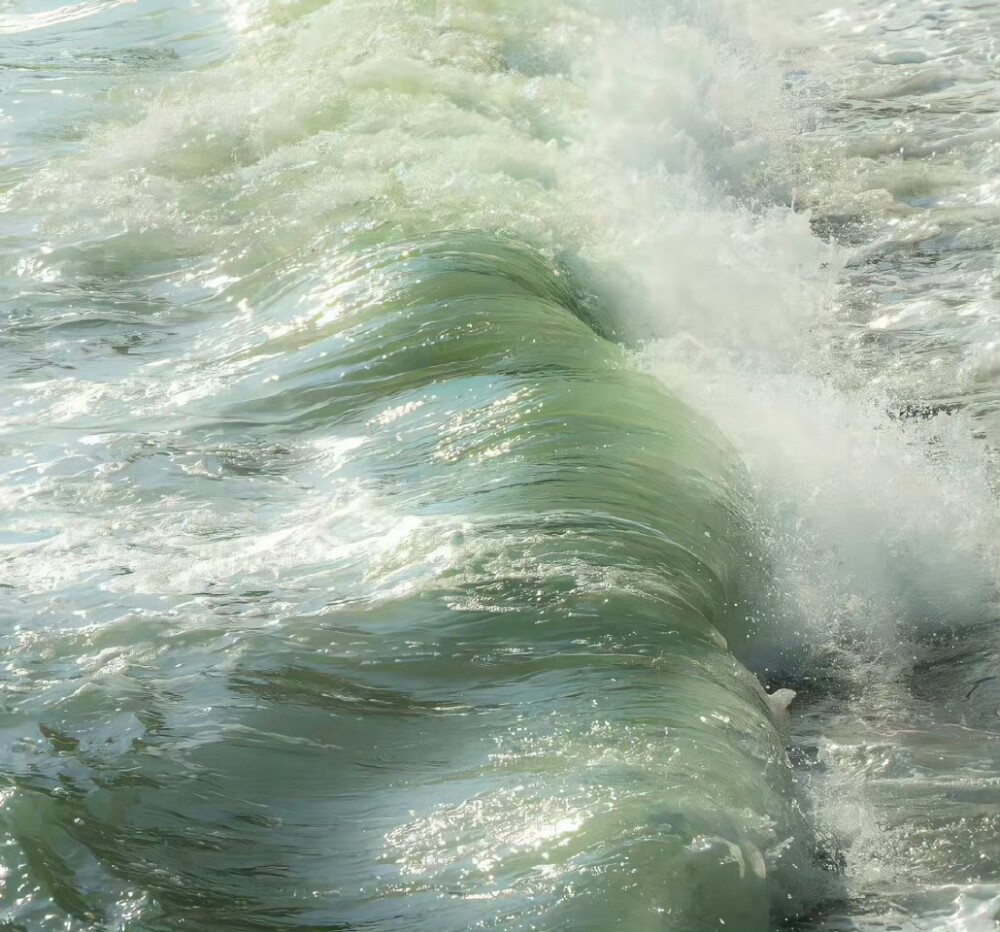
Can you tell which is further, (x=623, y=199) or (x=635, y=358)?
(x=623, y=199)

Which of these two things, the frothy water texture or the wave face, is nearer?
the wave face

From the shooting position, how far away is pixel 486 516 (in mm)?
3764

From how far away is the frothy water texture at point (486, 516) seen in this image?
2686mm

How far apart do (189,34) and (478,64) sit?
297 cm

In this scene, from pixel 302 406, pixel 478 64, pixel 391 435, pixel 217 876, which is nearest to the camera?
pixel 217 876

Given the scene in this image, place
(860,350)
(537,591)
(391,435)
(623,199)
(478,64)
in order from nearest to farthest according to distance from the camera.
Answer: (537,591)
(391,435)
(860,350)
(623,199)
(478,64)

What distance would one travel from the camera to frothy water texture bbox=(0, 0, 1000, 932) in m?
2.69

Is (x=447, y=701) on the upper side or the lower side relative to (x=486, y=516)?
lower

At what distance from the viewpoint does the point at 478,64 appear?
9305 mm

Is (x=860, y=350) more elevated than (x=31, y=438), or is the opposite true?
(x=31, y=438)

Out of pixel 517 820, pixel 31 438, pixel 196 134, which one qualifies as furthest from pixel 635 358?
pixel 196 134

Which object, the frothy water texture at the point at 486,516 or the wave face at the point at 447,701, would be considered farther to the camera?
the frothy water texture at the point at 486,516

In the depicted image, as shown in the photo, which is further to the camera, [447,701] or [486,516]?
[486,516]

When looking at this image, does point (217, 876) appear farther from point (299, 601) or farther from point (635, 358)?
point (635, 358)
